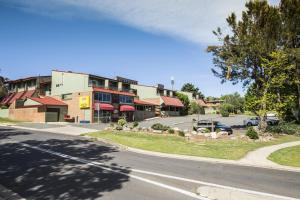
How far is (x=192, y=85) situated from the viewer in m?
109

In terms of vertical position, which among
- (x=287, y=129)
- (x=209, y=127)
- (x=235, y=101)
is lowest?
(x=287, y=129)

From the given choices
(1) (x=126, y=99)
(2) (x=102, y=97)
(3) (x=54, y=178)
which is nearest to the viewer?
(3) (x=54, y=178)

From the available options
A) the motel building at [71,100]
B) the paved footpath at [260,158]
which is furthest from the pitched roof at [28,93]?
the paved footpath at [260,158]

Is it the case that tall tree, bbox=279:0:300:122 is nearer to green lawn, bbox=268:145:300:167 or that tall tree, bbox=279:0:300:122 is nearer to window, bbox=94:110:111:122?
green lawn, bbox=268:145:300:167

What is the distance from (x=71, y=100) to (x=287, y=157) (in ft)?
136

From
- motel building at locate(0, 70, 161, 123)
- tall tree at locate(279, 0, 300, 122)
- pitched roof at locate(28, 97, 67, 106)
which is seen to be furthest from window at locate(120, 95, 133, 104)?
tall tree at locate(279, 0, 300, 122)

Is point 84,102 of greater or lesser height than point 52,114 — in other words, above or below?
above

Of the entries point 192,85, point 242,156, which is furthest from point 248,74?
point 192,85

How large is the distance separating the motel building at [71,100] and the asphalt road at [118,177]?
31.9m

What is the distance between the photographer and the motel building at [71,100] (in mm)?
48384

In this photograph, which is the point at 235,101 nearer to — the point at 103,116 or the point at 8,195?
the point at 103,116

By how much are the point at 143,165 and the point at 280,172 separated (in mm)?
6331

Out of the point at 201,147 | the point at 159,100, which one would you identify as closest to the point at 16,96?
the point at 159,100

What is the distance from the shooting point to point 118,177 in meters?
10.7
